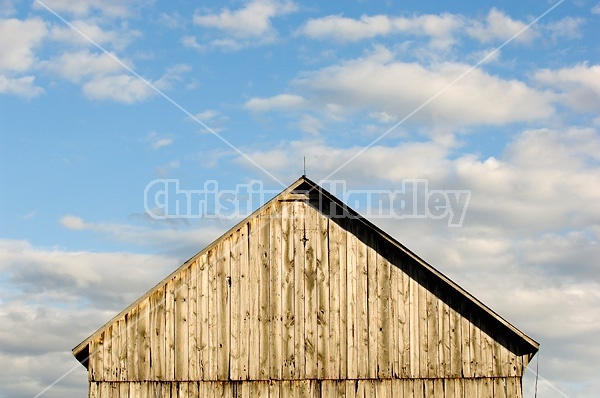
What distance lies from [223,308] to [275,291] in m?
1.26

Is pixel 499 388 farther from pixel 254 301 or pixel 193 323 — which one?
pixel 193 323

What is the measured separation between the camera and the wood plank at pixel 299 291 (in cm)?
2162

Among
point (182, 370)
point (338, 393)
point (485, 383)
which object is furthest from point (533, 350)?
point (182, 370)

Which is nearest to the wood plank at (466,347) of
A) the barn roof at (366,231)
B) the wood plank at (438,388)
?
the barn roof at (366,231)

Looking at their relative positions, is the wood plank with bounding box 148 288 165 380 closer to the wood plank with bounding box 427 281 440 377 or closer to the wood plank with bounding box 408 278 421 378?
the wood plank with bounding box 408 278 421 378

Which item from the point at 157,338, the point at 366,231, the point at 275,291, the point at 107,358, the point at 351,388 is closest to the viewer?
the point at 107,358

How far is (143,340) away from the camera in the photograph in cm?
2150

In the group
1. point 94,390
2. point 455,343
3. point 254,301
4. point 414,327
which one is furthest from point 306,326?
point 94,390

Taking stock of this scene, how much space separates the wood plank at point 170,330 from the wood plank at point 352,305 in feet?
13.2

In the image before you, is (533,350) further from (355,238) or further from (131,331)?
(131,331)

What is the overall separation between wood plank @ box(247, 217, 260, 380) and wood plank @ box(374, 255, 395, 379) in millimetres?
2765

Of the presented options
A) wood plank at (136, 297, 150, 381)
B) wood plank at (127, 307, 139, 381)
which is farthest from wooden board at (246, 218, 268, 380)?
wood plank at (127, 307, 139, 381)

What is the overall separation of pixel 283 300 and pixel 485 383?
5.04 meters

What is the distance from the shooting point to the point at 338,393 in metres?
21.6
